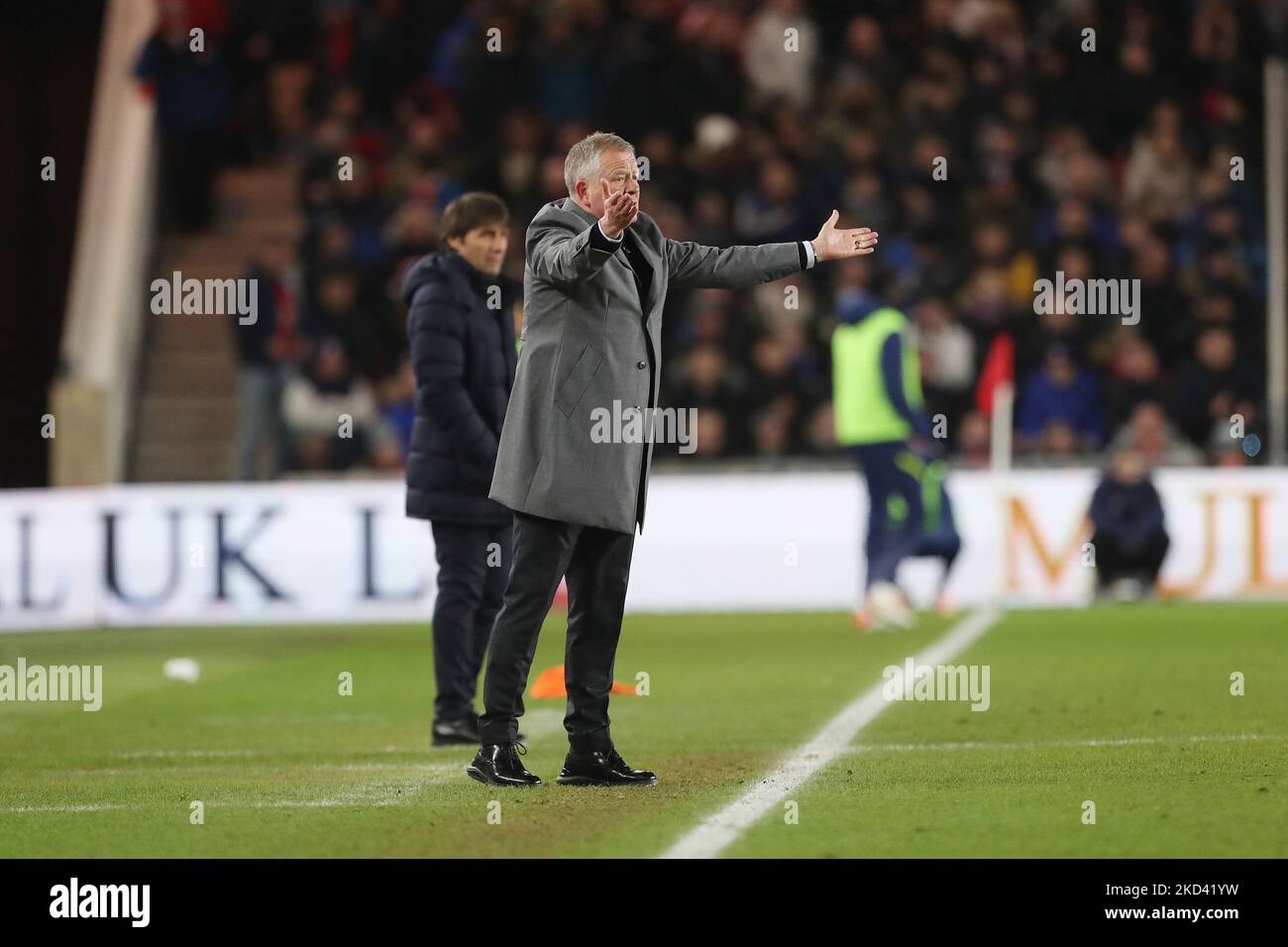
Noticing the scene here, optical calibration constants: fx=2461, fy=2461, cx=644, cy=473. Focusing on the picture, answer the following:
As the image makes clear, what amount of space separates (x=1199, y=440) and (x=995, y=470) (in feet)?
8.34

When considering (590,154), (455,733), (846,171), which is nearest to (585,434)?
(590,154)

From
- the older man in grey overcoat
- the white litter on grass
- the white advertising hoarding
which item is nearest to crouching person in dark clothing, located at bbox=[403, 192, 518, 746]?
the older man in grey overcoat

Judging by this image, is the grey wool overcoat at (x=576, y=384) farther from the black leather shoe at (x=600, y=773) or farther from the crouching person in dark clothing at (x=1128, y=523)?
the crouching person in dark clothing at (x=1128, y=523)

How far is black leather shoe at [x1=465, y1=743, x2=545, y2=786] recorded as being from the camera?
759 centimetres

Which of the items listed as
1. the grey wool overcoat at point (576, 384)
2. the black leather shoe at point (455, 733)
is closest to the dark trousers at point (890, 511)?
the black leather shoe at point (455, 733)

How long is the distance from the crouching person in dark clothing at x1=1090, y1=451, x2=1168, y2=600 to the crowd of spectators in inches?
33.2

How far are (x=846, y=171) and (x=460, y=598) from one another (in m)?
11.5

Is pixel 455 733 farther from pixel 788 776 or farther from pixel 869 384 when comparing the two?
pixel 869 384

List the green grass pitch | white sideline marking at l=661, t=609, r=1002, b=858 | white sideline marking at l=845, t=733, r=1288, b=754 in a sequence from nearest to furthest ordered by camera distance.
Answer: white sideline marking at l=661, t=609, r=1002, b=858 → the green grass pitch → white sideline marking at l=845, t=733, r=1288, b=754

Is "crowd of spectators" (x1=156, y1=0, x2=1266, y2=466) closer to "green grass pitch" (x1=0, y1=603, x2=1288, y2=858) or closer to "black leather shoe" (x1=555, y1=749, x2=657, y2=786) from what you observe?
"green grass pitch" (x1=0, y1=603, x2=1288, y2=858)

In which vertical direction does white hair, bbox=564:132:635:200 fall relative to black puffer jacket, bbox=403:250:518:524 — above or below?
above

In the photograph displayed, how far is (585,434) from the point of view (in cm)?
733
